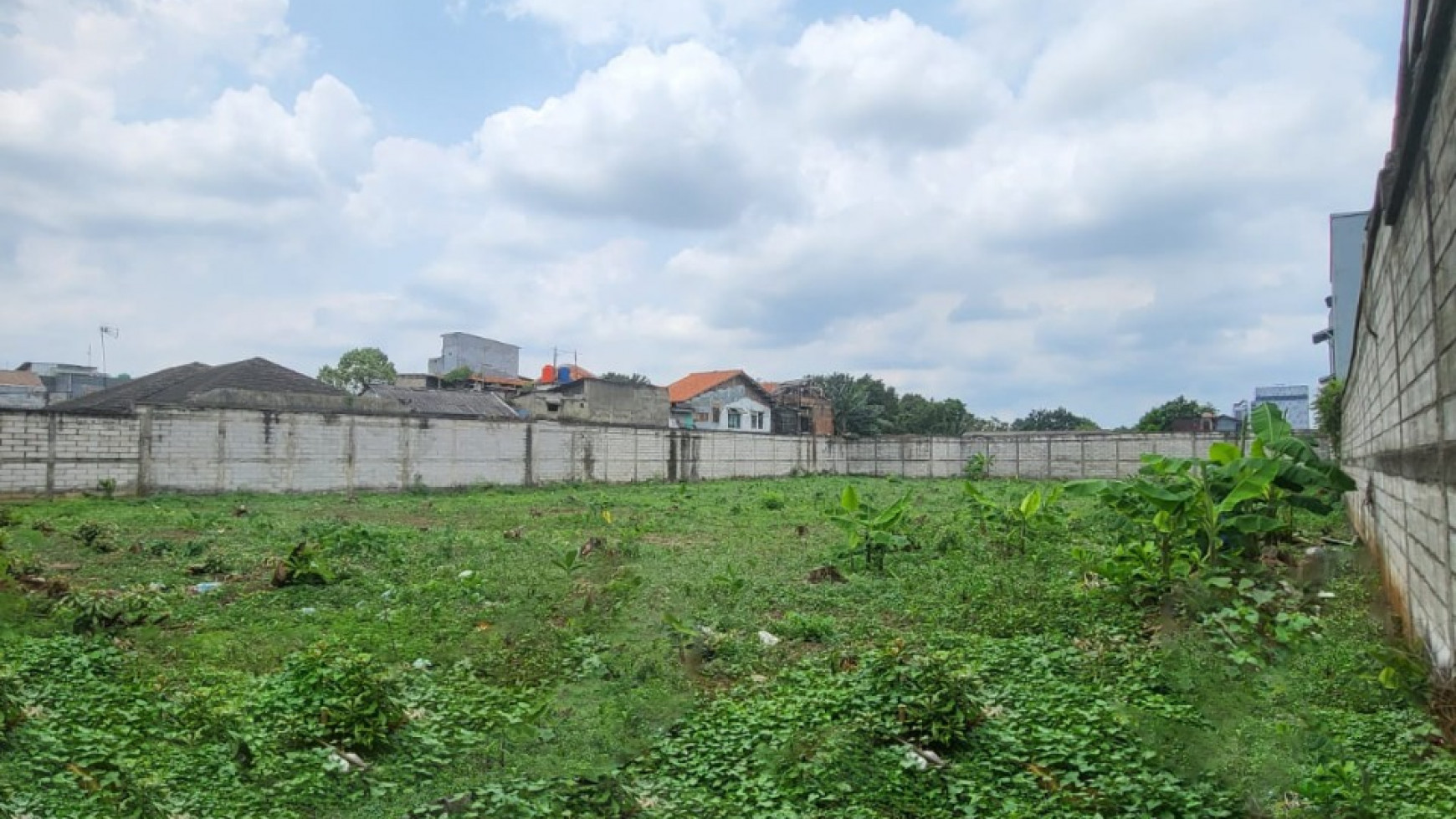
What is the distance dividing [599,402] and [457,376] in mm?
11014

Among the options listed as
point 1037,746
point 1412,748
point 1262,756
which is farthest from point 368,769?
point 1412,748

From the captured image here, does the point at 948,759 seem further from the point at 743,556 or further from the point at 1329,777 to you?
the point at 743,556

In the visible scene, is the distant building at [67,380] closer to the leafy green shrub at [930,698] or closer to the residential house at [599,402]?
the residential house at [599,402]

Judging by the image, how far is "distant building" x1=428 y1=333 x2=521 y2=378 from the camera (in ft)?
149

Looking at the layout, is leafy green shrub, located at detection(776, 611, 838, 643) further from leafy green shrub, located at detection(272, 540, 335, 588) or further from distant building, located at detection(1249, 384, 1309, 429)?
distant building, located at detection(1249, 384, 1309, 429)

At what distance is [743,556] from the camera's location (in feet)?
28.0

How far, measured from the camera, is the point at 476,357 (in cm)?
4659

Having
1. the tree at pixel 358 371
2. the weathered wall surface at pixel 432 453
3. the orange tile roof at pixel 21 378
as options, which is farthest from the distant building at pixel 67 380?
the weathered wall surface at pixel 432 453

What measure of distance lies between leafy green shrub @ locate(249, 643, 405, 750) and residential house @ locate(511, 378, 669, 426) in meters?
28.8

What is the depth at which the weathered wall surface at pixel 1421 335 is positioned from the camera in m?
3.04

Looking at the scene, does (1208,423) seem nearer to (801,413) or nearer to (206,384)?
(801,413)

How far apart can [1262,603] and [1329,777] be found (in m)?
2.71

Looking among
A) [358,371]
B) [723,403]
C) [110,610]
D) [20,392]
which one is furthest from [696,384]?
[110,610]

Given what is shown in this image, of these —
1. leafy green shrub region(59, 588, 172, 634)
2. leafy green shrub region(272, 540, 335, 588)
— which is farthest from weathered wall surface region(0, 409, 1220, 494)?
leafy green shrub region(59, 588, 172, 634)
